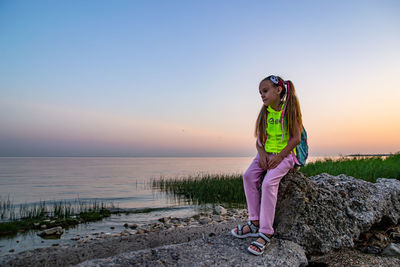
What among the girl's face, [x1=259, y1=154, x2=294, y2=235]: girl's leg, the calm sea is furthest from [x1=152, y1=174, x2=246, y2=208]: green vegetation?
the girl's face

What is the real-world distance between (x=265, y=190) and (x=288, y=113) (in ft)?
3.58

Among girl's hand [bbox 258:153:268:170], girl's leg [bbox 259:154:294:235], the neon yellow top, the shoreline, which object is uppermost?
the neon yellow top

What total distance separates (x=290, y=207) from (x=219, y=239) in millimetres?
1067

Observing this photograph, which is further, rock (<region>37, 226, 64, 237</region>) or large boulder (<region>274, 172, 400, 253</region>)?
rock (<region>37, 226, 64, 237</region>)

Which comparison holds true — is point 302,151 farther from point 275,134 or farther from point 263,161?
point 263,161

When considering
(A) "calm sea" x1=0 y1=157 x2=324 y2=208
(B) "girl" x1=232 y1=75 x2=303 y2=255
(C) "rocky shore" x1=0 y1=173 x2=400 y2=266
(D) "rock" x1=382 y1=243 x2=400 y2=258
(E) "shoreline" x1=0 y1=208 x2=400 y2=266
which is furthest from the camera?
(A) "calm sea" x1=0 y1=157 x2=324 y2=208

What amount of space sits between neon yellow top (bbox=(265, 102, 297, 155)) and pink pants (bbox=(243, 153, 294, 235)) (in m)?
0.13

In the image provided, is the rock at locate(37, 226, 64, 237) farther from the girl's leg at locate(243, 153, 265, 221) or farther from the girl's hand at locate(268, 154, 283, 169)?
the girl's hand at locate(268, 154, 283, 169)

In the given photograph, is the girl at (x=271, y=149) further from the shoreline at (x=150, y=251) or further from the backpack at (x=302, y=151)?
the shoreline at (x=150, y=251)

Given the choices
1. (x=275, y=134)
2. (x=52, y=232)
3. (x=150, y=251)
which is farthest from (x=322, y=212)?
(x=52, y=232)

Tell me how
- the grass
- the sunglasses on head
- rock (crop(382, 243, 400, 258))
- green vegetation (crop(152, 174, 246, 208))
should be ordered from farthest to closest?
green vegetation (crop(152, 174, 246, 208)), the grass, rock (crop(382, 243, 400, 258)), the sunglasses on head

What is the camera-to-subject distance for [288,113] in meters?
3.68

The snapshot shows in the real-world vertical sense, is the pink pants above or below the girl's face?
below

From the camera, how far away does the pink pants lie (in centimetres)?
344
